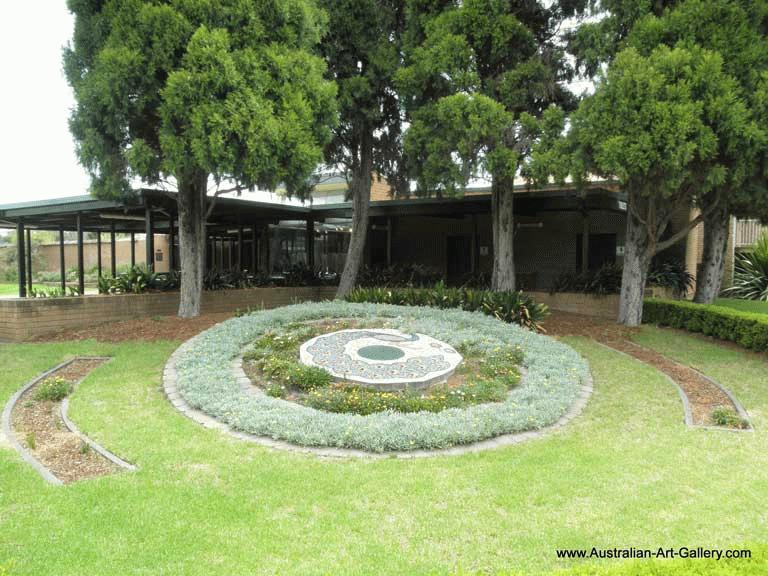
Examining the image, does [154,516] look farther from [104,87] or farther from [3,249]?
[3,249]

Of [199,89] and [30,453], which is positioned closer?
[30,453]

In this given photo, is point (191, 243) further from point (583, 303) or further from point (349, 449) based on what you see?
point (583, 303)

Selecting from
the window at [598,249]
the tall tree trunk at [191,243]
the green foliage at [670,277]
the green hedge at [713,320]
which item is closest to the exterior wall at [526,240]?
the window at [598,249]

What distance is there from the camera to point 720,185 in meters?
9.16

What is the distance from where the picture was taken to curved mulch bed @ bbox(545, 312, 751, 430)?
6082 millimetres

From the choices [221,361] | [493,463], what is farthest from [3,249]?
[493,463]

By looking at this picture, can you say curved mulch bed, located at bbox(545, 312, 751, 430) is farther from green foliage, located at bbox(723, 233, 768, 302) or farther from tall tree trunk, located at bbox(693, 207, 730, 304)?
green foliage, located at bbox(723, 233, 768, 302)

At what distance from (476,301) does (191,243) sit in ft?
19.8

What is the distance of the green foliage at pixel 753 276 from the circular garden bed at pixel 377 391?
11653 mm

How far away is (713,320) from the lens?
9969mm

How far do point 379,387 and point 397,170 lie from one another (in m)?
8.84

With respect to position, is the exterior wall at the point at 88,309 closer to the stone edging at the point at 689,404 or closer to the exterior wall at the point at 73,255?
the stone edging at the point at 689,404

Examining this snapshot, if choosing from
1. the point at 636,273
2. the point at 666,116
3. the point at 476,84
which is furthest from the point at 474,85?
the point at 636,273

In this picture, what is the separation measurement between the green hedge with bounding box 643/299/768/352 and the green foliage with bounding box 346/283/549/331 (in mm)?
2690
